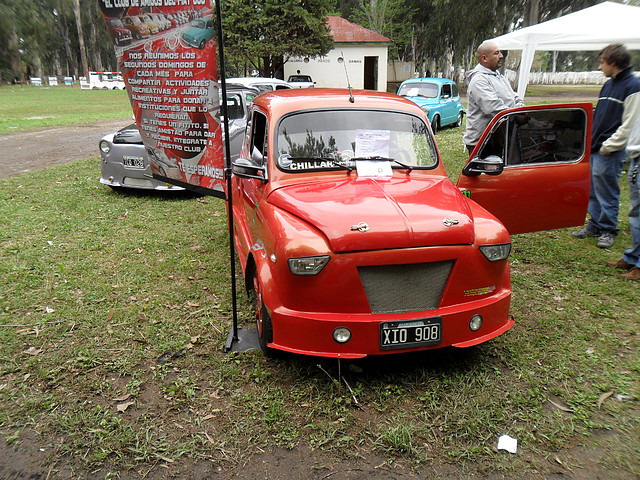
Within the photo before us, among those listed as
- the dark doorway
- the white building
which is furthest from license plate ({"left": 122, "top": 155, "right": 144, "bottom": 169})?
the dark doorway

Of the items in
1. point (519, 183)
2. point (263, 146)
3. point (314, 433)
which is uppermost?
point (263, 146)

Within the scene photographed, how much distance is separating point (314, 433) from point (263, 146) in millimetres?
2468

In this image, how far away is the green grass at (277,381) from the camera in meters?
2.84

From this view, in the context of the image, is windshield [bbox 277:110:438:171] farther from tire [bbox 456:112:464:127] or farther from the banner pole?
tire [bbox 456:112:464:127]

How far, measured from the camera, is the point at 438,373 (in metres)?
3.51

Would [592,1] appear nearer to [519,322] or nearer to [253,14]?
[253,14]

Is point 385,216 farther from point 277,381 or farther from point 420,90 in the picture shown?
point 420,90

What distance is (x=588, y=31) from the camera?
34.8 ft

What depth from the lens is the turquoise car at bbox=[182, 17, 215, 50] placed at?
3447 millimetres

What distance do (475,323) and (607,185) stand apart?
3.57 m

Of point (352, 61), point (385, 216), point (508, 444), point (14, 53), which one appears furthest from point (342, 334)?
point (14, 53)

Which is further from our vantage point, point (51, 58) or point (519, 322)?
A: point (51, 58)

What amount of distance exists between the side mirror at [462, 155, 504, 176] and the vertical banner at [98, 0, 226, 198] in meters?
2.21

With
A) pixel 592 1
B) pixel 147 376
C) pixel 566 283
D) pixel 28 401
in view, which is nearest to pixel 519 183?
pixel 566 283
